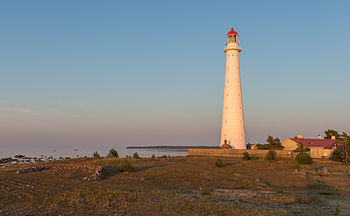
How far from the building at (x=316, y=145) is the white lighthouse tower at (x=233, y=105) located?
10979 millimetres

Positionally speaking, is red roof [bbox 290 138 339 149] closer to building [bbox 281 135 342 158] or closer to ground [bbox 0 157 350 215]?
building [bbox 281 135 342 158]

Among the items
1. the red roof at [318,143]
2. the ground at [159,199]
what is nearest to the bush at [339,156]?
the red roof at [318,143]

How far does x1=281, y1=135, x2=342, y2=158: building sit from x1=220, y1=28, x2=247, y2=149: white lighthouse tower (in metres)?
11.0

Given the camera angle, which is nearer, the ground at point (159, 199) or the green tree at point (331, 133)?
the ground at point (159, 199)

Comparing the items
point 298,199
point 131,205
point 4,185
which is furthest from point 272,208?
point 4,185

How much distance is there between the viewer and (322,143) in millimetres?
54000

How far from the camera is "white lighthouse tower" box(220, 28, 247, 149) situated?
49.0m

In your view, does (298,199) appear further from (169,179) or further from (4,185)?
(4,185)

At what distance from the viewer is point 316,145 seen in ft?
174

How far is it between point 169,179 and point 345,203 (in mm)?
12996

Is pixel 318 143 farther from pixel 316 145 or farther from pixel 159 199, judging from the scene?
pixel 159 199

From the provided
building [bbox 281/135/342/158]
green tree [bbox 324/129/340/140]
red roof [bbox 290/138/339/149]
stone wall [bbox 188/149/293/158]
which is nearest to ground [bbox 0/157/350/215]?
stone wall [bbox 188/149/293/158]

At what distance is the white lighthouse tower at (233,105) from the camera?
49.0 meters

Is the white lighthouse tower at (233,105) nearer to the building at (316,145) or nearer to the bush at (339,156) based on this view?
the building at (316,145)
